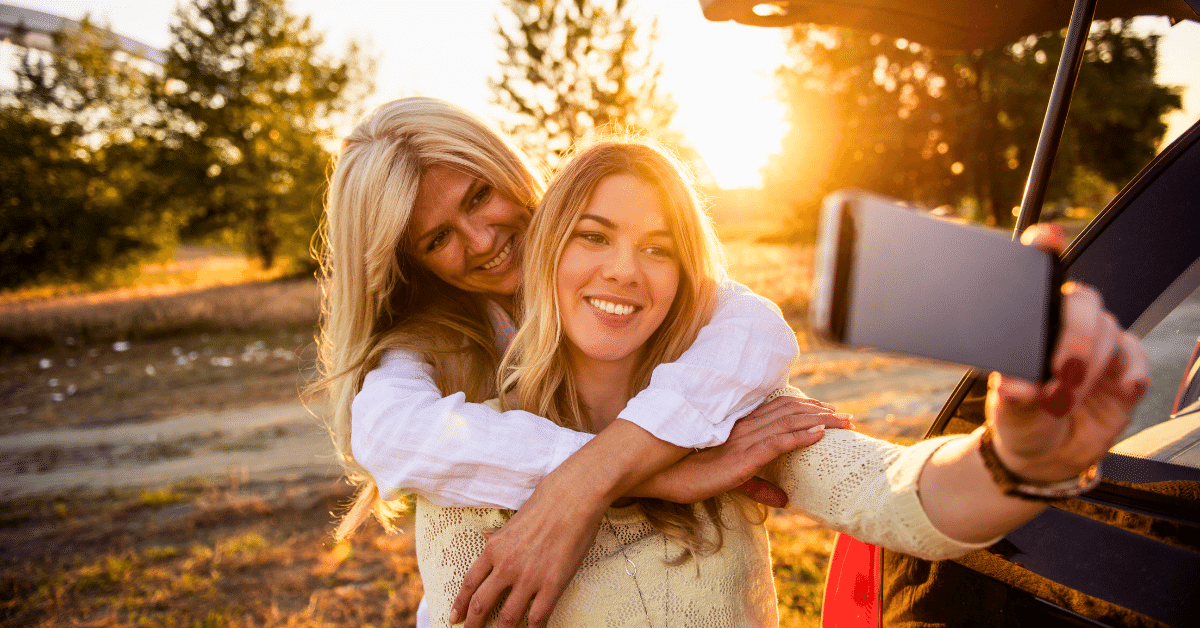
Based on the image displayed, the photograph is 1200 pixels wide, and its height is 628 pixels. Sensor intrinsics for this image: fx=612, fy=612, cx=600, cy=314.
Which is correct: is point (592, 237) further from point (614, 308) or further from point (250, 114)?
point (250, 114)

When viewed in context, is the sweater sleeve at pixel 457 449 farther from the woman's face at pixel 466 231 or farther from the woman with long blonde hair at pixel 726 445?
the woman's face at pixel 466 231

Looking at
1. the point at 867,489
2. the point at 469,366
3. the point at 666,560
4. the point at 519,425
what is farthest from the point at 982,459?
the point at 469,366

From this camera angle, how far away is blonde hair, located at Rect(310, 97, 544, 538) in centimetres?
209

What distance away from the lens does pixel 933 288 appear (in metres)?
0.58

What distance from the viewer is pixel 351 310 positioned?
7.43 feet

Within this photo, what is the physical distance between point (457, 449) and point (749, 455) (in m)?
0.69

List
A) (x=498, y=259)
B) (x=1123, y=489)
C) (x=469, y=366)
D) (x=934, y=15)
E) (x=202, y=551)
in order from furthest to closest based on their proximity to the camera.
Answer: (x=202, y=551)
(x=498, y=259)
(x=469, y=366)
(x=934, y=15)
(x=1123, y=489)

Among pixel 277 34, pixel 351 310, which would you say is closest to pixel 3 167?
pixel 277 34

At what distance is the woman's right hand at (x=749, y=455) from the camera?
4.63 ft

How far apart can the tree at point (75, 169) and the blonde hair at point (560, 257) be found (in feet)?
80.4

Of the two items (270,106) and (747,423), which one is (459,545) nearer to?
(747,423)

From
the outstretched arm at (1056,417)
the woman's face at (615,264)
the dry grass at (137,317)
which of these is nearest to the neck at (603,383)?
the woman's face at (615,264)

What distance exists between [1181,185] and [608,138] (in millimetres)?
1345

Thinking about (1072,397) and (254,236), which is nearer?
(1072,397)
